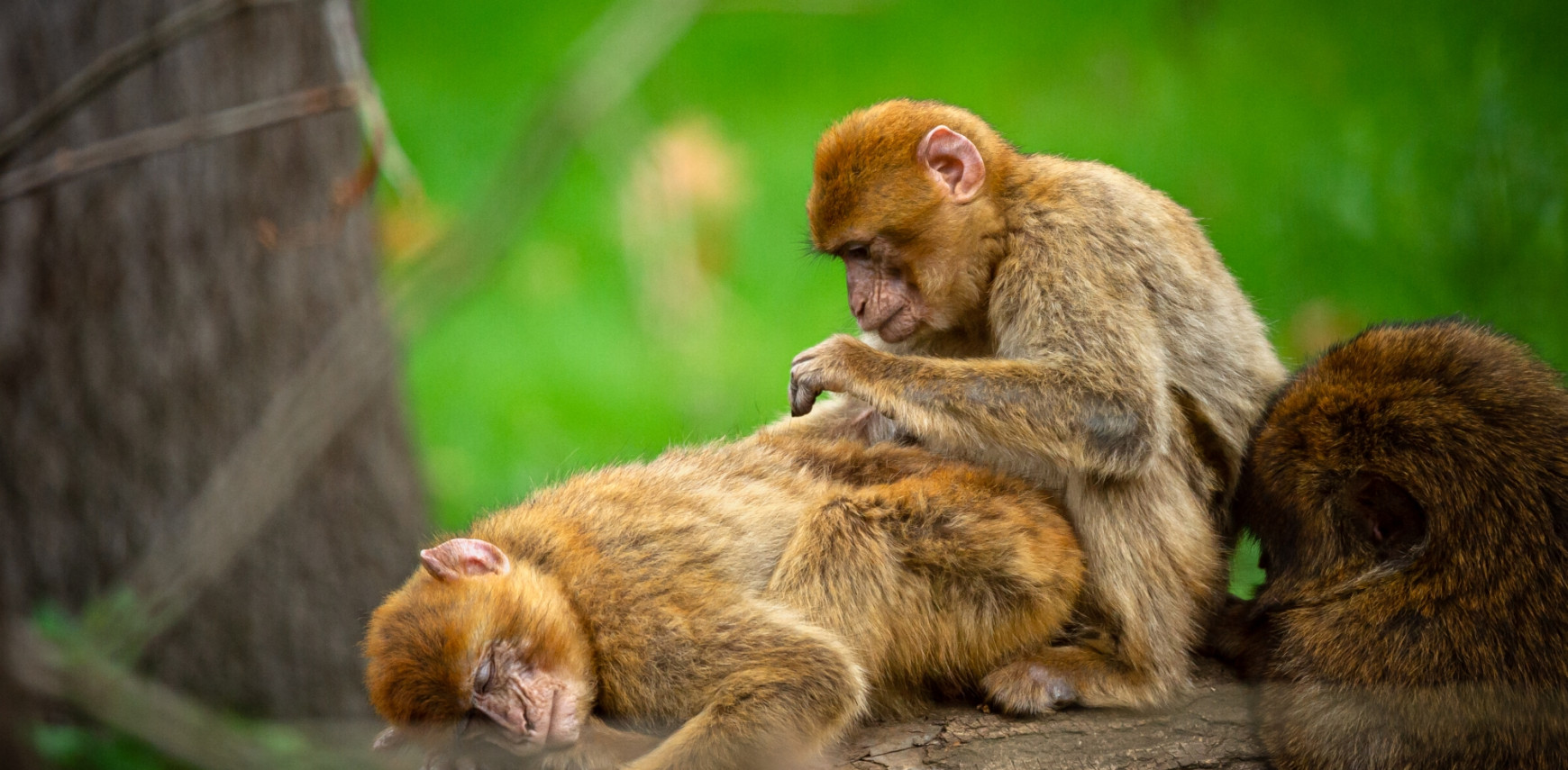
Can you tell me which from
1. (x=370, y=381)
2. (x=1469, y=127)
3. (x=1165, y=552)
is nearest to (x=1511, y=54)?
(x=1469, y=127)

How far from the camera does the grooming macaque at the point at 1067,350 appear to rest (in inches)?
160

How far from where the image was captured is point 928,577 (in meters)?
3.96

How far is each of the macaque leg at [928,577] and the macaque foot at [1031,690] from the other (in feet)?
0.27

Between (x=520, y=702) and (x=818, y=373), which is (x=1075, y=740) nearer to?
(x=818, y=373)

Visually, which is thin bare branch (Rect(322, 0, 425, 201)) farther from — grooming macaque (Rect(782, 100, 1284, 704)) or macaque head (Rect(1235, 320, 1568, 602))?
macaque head (Rect(1235, 320, 1568, 602))

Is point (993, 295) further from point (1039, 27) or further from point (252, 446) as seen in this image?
point (1039, 27)

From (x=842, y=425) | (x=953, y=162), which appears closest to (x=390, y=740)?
(x=842, y=425)

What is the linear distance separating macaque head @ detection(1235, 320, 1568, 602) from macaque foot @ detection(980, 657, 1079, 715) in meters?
0.73

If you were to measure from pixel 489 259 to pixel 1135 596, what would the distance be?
Result: 2.82 meters

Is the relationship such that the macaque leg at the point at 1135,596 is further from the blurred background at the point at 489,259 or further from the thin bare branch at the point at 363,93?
the thin bare branch at the point at 363,93

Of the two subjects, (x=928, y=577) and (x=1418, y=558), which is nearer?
(x=1418, y=558)

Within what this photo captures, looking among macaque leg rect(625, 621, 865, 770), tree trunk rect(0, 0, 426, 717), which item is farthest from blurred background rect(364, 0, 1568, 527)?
macaque leg rect(625, 621, 865, 770)

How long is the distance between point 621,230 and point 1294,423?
6.47 meters

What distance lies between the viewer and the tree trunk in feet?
22.4
